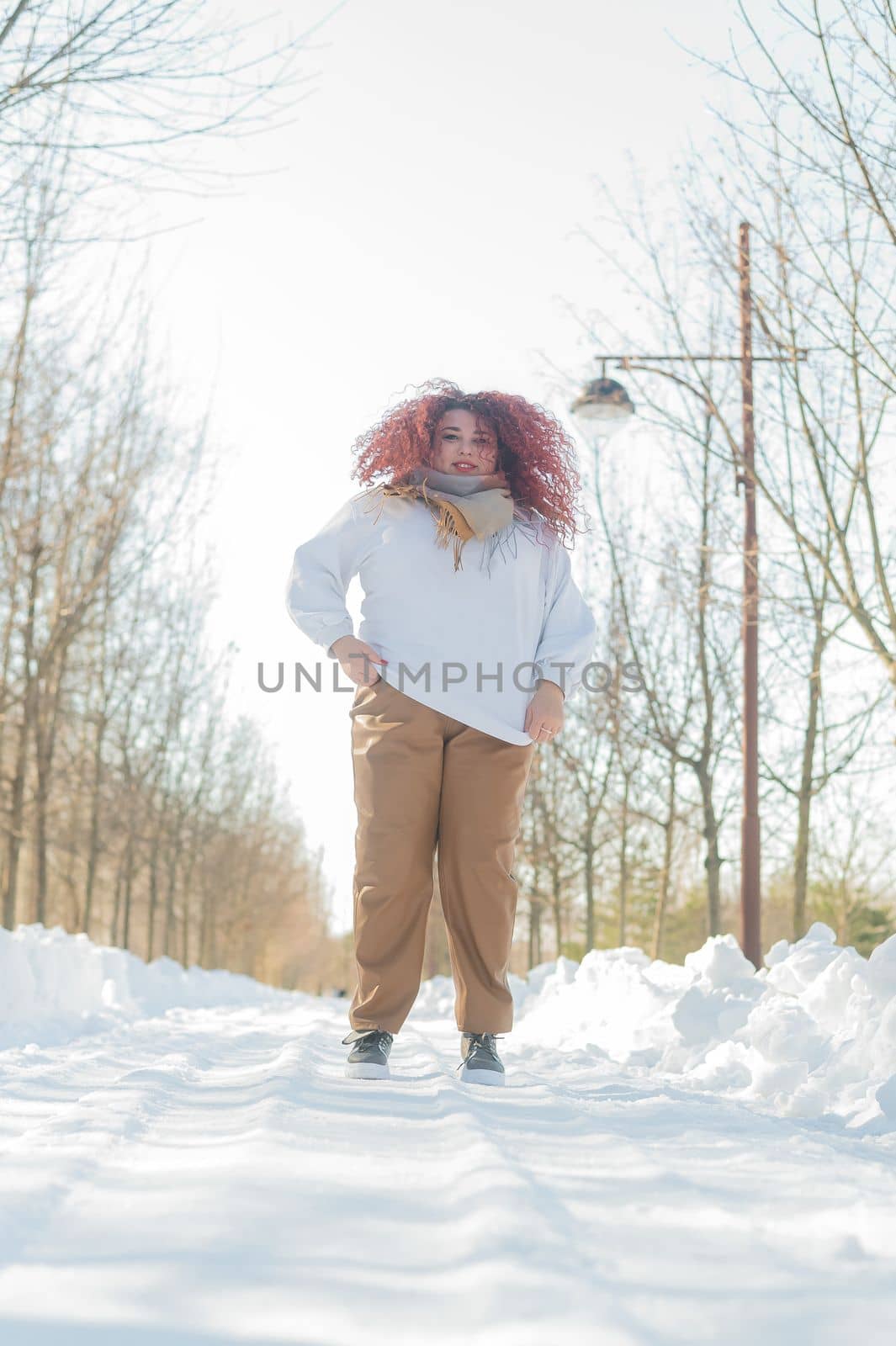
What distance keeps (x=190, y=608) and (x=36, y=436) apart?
36.4 feet

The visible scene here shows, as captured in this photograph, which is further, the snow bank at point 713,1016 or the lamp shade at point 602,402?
the lamp shade at point 602,402

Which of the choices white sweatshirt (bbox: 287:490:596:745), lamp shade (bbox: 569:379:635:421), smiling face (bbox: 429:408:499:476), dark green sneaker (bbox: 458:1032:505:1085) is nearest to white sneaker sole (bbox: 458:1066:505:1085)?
dark green sneaker (bbox: 458:1032:505:1085)

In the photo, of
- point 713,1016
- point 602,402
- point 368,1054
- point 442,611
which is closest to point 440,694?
point 442,611

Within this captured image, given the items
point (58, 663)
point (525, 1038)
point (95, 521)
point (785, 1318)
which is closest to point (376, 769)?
point (785, 1318)

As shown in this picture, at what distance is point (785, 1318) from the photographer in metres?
1.35

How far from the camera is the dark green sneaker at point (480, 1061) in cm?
356

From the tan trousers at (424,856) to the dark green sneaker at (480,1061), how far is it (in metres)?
0.03

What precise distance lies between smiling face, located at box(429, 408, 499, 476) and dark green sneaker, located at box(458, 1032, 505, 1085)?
179 cm

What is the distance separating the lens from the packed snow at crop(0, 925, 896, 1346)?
1.34 meters

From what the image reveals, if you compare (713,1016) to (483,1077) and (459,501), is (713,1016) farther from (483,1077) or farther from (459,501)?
(459,501)

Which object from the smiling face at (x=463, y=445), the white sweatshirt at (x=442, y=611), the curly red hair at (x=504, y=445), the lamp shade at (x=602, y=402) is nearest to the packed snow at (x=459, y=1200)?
the white sweatshirt at (x=442, y=611)

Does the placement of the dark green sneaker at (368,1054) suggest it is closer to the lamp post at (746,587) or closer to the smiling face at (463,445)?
the smiling face at (463,445)

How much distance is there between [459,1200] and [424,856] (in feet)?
6.86

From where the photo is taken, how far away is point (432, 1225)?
5.51 feet
